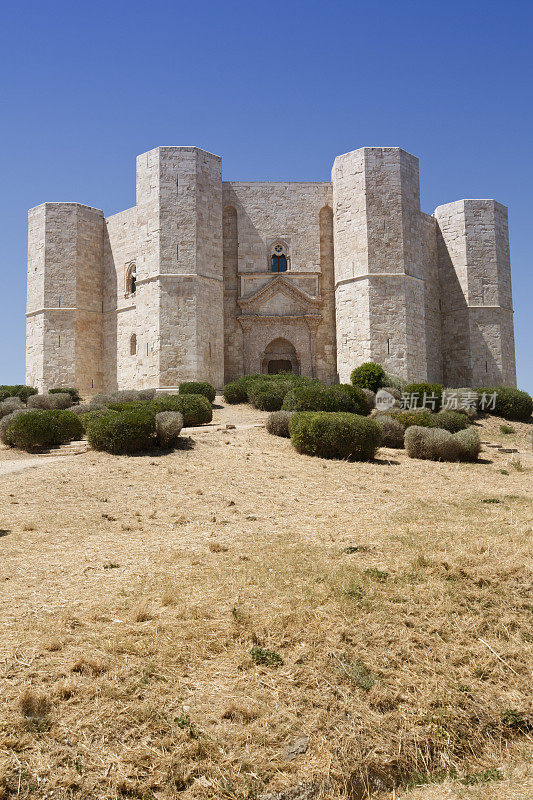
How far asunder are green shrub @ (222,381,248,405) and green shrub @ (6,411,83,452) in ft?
27.8

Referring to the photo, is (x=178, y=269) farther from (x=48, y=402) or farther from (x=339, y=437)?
(x=339, y=437)

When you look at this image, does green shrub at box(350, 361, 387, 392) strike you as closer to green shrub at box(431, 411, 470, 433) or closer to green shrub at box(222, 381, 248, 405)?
green shrub at box(222, 381, 248, 405)

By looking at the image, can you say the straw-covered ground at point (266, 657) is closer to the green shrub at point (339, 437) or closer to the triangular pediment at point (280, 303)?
the green shrub at point (339, 437)

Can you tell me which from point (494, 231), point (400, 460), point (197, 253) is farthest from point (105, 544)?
point (494, 231)

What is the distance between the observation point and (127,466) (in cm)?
966

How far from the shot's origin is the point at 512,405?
20281 mm

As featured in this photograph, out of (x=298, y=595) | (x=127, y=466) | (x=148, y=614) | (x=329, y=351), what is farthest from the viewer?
(x=329, y=351)

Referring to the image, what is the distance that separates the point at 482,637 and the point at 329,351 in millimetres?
21188

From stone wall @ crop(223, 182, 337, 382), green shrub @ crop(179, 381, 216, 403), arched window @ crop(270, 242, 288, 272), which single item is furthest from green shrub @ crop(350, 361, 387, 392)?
arched window @ crop(270, 242, 288, 272)

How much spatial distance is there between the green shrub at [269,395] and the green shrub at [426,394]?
430cm

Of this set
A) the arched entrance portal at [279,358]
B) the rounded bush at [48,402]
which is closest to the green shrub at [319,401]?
the rounded bush at [48,402]

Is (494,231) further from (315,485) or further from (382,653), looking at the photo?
(382,653)

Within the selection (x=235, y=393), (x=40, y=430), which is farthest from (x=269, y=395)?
(x=40, y=430)

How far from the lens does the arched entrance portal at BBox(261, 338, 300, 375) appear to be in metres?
25.1
